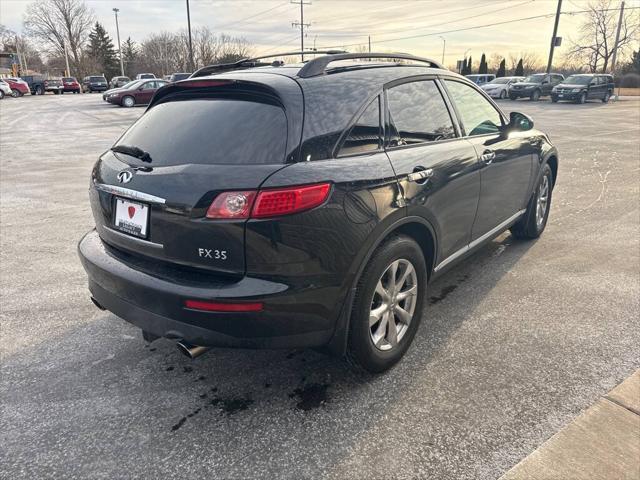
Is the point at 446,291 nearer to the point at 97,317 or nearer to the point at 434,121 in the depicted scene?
the point at 434,121

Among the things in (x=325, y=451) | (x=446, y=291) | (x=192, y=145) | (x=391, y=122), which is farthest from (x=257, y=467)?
(x=446, y=291)

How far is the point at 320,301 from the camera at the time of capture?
2301 mm

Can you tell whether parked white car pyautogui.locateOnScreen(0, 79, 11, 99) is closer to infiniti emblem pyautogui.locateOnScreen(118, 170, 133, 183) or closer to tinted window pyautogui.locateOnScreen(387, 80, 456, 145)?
infiniti emblem pyautogui.locateOnScreen(118, 170, 133, 183)

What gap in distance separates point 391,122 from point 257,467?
195 cm

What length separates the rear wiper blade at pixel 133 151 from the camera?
2.60m

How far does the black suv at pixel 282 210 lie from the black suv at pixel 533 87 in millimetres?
31870

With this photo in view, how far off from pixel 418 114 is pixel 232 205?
1.52 meters

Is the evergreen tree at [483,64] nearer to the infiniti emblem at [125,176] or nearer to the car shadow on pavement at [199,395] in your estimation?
the car shadow on pavement at [199,395]

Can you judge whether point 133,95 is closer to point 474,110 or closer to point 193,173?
point 474,110

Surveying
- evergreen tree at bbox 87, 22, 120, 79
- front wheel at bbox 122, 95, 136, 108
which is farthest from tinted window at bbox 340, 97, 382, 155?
evergreen tree at bbox 87, 22, 120, 79

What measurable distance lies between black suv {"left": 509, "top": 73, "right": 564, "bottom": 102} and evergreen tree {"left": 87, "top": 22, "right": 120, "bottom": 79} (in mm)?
67422

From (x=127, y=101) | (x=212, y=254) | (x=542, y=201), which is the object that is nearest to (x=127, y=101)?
(x=127, y=101)

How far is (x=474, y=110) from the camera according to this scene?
380 cm

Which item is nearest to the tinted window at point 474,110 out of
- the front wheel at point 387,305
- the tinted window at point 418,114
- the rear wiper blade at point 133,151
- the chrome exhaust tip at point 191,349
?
the tinted window at point 418,114
